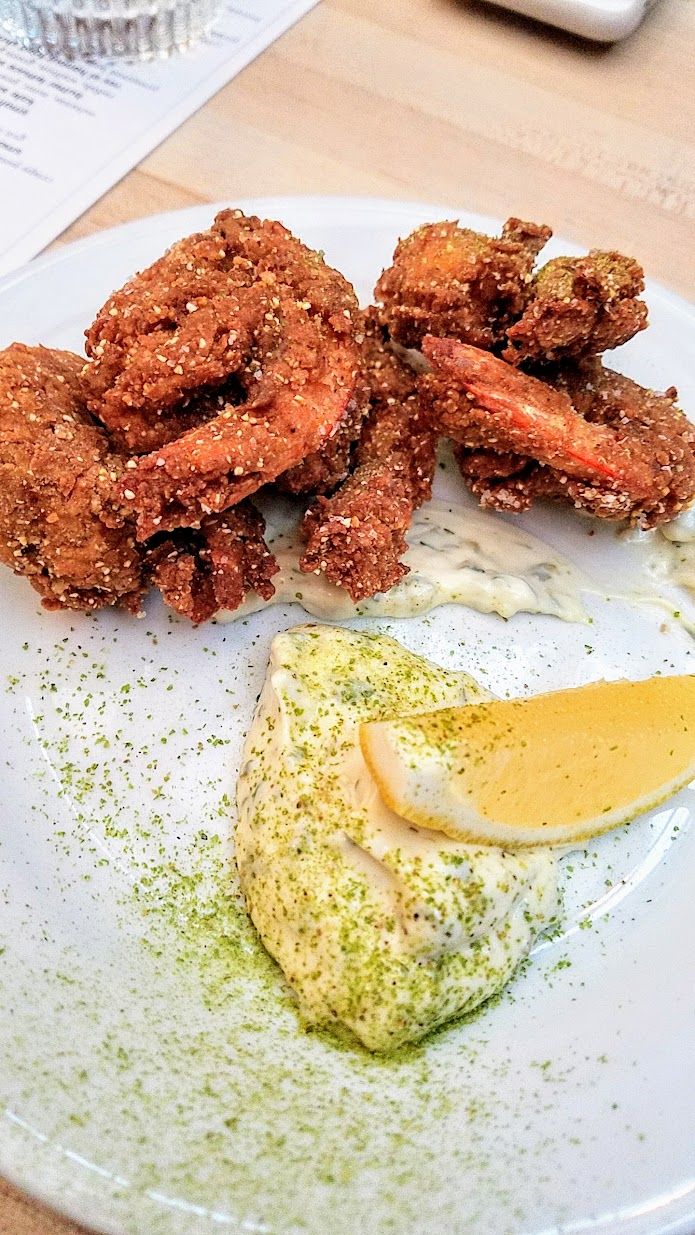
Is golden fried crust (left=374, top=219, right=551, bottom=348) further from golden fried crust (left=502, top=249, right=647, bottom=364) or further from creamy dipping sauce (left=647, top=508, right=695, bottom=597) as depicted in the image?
creamy dipping sauce (left=647, top=508, right=695, bottom=597)

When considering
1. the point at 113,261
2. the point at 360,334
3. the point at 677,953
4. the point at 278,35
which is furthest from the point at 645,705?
the point at 278,35

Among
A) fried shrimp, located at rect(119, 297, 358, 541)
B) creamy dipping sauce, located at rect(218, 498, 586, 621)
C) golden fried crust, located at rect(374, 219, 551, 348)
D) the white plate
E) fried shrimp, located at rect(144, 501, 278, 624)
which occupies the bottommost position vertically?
the white plate

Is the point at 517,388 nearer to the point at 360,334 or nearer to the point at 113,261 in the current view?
the point at 360,334

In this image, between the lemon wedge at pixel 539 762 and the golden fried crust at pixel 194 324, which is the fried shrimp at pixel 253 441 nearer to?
the golden fried crust at pixel 194 324

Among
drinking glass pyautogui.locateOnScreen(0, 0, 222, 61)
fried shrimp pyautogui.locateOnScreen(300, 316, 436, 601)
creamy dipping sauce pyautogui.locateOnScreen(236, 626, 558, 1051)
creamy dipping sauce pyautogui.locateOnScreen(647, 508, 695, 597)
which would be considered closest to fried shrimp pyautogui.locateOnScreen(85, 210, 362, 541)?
fried shrimp pyautogui.locateOnScreen(300, 316, 436, 601)

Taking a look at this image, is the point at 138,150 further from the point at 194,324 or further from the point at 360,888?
Result: the point at 360,888
